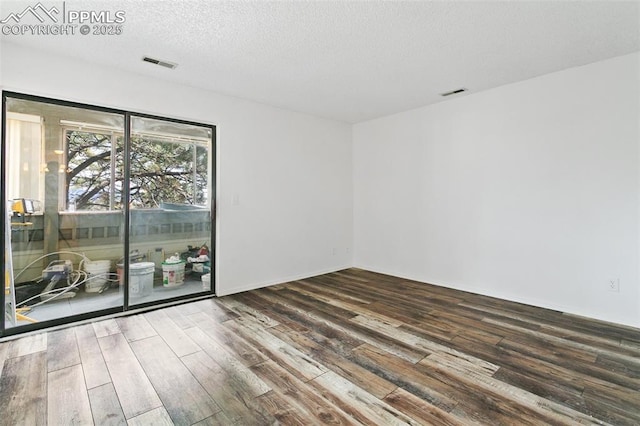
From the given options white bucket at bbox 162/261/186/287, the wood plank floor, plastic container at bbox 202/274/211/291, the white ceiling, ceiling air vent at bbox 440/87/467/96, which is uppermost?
ceiling air vent at bbox 440/87/467/96

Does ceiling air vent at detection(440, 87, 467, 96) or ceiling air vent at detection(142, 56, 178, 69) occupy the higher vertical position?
ceiling air vent at detection(440, 87, 467, 96)

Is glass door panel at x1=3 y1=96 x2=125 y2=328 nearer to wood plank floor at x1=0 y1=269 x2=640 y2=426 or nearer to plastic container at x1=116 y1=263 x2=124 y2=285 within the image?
plastic container at x1=116 y1=263 x2=124 y2=285

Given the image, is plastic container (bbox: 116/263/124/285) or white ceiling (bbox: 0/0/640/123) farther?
plastic container (bbox: 116/263/124/285)

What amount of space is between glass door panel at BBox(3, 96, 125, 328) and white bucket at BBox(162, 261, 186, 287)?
0.52 meters

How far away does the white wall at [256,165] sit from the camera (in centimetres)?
294

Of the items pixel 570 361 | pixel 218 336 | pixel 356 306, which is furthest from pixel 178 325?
pixel 570 361

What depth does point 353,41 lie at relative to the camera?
8.75ft

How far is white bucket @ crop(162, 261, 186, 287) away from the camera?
12.3 feet

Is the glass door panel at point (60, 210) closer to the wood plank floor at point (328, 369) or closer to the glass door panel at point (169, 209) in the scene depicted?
the glass door panel at point (169, 209)

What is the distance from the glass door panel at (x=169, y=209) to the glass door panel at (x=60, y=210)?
18 centimetres

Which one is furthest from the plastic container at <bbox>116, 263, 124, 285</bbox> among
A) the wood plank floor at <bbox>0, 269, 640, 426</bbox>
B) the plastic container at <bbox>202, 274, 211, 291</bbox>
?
Result: the plastic container at <bbox>202, 274, 211, 291</bbox>

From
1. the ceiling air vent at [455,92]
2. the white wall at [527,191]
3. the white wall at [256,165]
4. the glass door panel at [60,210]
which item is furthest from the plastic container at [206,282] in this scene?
the ceiling air vent at [455,92]

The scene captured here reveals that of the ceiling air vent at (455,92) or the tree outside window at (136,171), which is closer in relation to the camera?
the tree outside window at (136,171)

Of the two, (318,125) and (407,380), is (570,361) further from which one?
(318,125)
